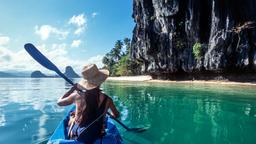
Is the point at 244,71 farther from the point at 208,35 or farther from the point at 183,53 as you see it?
the point at 183,53

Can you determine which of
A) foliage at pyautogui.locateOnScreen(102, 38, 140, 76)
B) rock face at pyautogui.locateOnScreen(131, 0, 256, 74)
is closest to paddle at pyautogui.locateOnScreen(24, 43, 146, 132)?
rock face at pyautogui.locateOnScreen(131, 0, 256, 74)

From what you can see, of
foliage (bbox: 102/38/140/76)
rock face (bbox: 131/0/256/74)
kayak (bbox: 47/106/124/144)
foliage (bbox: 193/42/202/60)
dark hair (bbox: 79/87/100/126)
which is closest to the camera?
dark hair (bbox: 79/87/100/126)

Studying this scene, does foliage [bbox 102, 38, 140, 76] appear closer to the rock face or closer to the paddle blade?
the rock face

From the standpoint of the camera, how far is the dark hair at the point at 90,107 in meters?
4.60

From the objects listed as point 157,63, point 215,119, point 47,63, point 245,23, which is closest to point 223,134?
point 215,119

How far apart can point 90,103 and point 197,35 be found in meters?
42.3

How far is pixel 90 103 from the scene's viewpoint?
4625mm

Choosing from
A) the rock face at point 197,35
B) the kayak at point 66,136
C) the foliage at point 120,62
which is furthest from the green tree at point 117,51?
the kayak at point 66,136

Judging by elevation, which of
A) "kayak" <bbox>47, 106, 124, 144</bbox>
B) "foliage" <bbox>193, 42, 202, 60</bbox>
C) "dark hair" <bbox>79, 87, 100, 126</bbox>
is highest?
"foliage" <bbox>193, 42, 202, 60</bbox>

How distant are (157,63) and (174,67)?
6.32 metres

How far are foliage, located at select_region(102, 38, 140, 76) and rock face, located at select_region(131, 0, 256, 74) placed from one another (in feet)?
65.2

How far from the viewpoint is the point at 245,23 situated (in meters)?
36.1

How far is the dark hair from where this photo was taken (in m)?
4.60

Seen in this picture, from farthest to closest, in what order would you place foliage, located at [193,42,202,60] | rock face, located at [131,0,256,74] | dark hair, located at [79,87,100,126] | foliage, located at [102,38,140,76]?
foliage, located at [102,38,140,76] → foliage, located at [193,42,202,60] → rock face, located at [131,0,256,74] → dark hair, located at [79,87,100,126]
